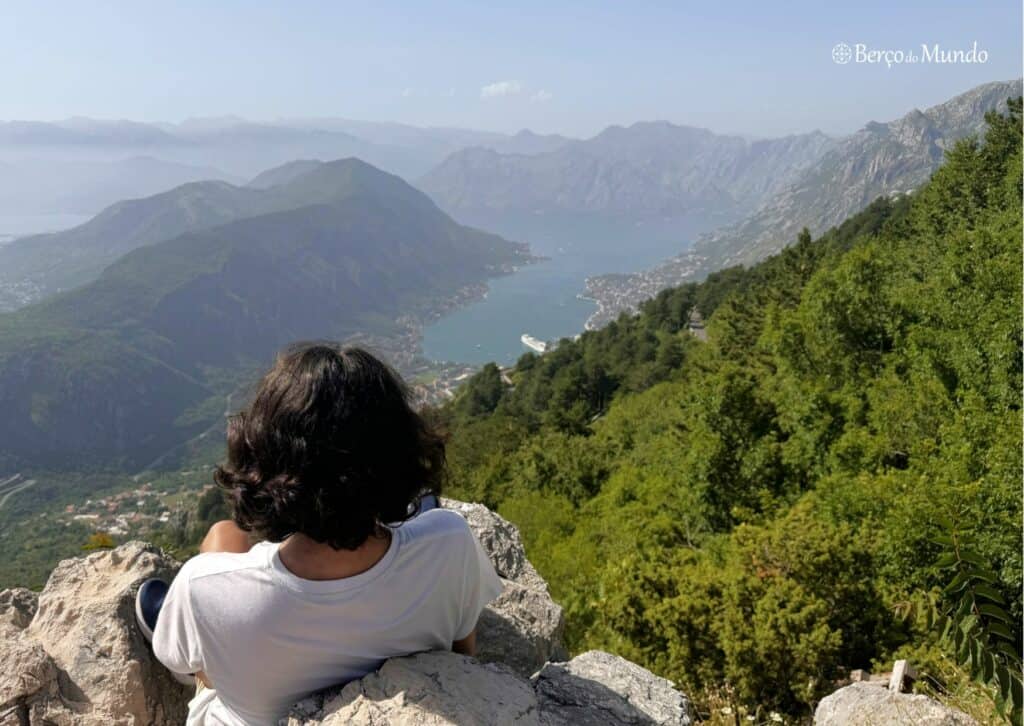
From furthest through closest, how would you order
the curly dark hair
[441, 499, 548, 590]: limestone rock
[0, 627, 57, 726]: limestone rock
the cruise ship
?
the cruise ship < [441, 499, 548, 590]: limestone rock < [0, 627, 57, 726]: limestone rock < the curly dark hair

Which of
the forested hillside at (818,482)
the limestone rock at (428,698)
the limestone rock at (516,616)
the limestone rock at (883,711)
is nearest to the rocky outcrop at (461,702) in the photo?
the limestone rock at (428,698)

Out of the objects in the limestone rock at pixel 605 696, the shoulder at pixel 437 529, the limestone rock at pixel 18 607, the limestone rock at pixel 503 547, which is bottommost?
the limestone rock at pixel 18 607

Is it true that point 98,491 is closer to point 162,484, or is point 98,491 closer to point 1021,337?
point 162,484

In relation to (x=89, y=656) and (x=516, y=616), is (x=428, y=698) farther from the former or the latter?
(x=89, y=656)

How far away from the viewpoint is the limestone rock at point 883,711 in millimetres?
3559

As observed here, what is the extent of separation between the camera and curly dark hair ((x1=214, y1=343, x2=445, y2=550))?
194cm

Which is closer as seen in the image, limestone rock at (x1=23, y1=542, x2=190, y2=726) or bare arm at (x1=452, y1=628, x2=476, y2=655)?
bare arm at (x1=452, y1=628, x2=476, y2=655)

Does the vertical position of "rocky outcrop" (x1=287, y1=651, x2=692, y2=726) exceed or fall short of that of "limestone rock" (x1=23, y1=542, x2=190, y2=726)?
it exceeds it

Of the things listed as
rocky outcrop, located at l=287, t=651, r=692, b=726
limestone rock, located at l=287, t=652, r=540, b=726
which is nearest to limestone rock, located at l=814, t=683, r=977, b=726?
rocky outcrop, located at l=287, t=651, r=692, b=726

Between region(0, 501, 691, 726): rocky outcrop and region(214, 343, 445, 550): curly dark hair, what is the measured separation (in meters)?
0.61

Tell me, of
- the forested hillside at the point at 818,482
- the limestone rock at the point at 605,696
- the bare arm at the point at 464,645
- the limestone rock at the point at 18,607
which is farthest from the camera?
the forested hillside at the point at 818,482

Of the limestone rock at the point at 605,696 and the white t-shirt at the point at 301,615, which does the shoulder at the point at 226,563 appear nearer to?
the white t-shirt at the point at 301,615

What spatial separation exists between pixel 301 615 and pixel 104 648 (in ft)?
6.44

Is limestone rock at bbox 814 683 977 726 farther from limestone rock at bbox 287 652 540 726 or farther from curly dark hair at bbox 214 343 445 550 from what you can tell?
curly dark hair at bbox 214 343 445 550
